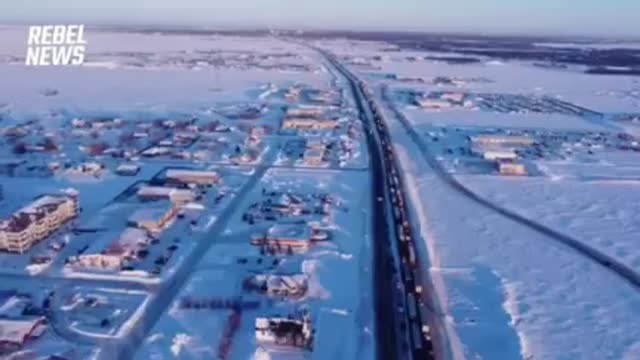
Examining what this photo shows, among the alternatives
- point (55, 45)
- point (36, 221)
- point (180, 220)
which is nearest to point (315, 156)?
point (180, 220)

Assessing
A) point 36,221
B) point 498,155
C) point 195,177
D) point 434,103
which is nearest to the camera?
point 36,221

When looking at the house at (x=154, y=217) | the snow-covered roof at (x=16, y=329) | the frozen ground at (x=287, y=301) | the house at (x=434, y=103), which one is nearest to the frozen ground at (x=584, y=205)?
the frozen ground at (x=287, y=301)

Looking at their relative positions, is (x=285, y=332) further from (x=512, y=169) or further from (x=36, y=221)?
(x=512, y=169)

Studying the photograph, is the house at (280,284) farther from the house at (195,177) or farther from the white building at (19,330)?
the house at (195,177)

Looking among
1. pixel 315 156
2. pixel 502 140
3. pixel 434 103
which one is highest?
pixel 434 103

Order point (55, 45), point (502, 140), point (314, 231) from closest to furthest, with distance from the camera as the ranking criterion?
1. point (55, 45)
2. point (314, 231)
3. point (502, 140)

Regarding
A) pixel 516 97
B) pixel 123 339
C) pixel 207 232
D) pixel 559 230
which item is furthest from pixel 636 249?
pixel 516 97

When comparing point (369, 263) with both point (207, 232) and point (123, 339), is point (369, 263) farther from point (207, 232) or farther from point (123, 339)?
point (123, 339)
